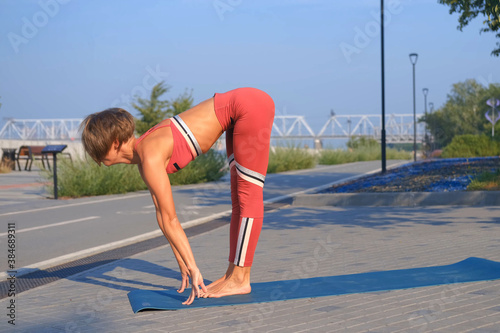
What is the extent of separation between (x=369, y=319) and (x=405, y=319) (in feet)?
0.69

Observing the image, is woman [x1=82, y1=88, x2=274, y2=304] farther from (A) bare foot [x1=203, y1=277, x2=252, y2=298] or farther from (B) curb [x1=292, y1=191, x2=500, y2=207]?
(B) curb [x1=292, y1=191, x2=500, y2=207]

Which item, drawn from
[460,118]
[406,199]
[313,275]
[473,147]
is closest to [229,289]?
[313,275]

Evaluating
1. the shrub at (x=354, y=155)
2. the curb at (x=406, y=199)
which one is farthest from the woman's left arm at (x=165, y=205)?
the shrub at (x=354, y=155)

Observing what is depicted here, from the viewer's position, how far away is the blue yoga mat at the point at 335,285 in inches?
156

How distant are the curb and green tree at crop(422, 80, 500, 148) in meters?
44.7

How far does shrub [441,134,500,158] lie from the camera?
1173 inches

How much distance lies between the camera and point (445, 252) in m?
5.67

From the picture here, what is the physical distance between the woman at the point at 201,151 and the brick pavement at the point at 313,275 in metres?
0.39

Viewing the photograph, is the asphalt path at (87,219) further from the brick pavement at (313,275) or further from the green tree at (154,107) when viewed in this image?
the green tree at (154,107)

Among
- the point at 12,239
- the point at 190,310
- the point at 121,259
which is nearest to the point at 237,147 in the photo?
the point at 190,310

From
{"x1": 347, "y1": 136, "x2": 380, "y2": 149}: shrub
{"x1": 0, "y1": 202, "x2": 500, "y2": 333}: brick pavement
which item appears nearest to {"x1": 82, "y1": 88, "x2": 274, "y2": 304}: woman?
{"x1": 0, "y1": 202, "x2": 500, "y2": 333}: brick pavement

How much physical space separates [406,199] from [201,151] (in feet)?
22.3

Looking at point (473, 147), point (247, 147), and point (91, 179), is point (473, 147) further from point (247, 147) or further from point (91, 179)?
point (247, 147)

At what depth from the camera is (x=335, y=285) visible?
435 centimetres
